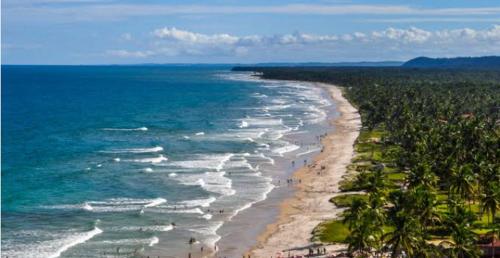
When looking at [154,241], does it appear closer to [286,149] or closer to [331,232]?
[331,232]

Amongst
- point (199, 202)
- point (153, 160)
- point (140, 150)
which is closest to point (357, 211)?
point (199, 202)

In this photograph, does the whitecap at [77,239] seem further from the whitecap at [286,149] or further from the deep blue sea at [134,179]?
the whitecap at [286,149]

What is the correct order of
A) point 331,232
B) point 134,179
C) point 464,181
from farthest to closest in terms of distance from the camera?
point 134,179, point 331,232, point 464,181

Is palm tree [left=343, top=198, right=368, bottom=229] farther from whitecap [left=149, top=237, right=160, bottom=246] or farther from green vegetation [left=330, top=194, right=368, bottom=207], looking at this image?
green vegetation [left=330, top=194, right=368, bottom=207]

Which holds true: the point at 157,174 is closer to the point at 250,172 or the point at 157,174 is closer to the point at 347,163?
the point at 250,172

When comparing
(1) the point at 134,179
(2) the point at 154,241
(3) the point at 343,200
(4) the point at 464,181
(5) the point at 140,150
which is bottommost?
(3) the point at 343,200

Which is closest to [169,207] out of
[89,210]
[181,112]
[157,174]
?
[89,210]

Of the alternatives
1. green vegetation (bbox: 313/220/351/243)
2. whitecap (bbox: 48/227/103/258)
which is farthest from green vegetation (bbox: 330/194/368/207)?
whitecap (bbox: 48/227/103/258)

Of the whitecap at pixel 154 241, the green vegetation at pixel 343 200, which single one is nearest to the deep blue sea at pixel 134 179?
the whitecap at pixel 154 241
